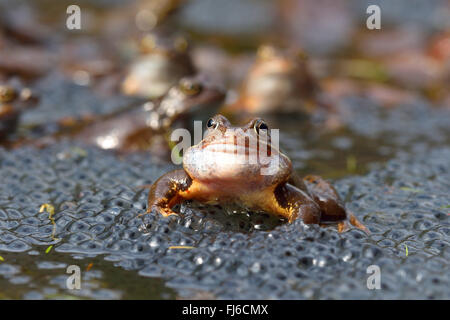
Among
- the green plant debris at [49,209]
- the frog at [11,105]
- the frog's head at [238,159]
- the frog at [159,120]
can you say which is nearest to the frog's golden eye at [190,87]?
the frog at [159,120]

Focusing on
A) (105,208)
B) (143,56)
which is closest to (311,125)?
(143,56)

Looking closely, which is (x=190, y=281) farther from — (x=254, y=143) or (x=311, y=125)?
(x=311, y=125)

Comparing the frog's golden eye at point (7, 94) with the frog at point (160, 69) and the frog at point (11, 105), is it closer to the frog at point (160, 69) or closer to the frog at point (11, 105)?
the frog at point (11, 105)

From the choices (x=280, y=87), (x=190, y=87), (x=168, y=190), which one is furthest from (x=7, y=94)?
(x=280, y=87)

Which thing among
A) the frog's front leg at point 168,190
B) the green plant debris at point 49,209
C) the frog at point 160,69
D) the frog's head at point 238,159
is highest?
the frog at point 160,69

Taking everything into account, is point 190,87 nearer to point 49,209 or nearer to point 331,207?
point 49,209

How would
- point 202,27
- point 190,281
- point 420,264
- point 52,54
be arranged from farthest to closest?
point 202,27, point 52,54, point 420,264, point 190,281
